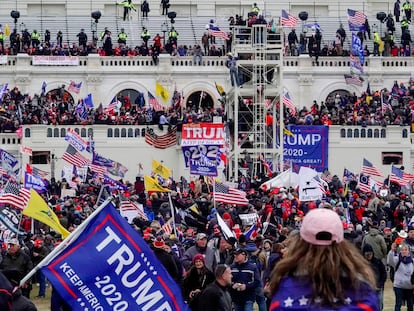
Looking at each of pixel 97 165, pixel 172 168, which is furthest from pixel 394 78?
pixel 97 165

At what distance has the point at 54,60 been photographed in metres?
58.1

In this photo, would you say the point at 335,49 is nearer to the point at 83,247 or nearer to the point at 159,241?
the point at 159,241

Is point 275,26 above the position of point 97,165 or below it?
above

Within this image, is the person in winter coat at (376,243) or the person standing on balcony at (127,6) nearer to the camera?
the person in winter coat at (376,243)

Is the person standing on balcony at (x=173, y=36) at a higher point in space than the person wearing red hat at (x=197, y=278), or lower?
higher

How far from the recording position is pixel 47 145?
5194cm

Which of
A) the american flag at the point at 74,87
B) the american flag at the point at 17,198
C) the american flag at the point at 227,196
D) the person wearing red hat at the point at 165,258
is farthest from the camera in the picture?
the american flag at the point at 74,87

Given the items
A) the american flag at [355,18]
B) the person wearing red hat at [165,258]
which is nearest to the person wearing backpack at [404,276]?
the person wearing red hat at [165,258]

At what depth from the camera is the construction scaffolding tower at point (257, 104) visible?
4891 centimetres

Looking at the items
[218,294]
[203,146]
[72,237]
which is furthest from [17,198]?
[203,146]

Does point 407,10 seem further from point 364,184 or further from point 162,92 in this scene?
point 364,184

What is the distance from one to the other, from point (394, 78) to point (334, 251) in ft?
175

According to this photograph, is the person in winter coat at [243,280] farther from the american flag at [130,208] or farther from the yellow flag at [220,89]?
the yellow flag at [220,89]

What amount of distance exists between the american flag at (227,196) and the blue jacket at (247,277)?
1388 centimetres
